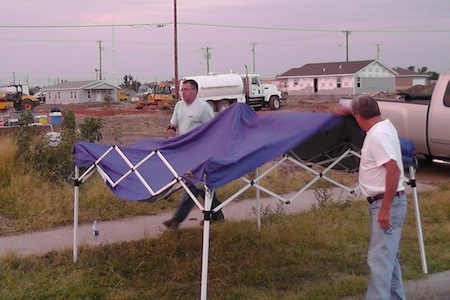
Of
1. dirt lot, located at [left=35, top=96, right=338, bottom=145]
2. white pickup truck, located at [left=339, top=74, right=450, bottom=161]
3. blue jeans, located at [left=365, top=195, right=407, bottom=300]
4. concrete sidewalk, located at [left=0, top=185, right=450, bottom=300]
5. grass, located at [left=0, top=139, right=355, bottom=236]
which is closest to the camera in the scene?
blue jeans, located at [left=365, top=195, right=407, bottom=300]

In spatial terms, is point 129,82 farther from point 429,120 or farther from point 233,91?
point 429,120

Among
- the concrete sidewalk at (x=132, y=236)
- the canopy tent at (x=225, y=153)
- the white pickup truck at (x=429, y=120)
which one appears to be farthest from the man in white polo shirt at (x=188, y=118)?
the white pickup truck at (x=429, y=120)

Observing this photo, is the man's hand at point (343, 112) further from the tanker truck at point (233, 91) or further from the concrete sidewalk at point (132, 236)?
the tanker truck at point (233, 91)

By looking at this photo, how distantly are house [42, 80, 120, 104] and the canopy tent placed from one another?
3068 inches

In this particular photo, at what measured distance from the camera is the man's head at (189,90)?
768 cm

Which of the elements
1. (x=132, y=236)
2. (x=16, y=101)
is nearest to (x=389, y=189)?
(x=132, y=236)

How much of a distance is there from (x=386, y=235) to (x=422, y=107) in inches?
318

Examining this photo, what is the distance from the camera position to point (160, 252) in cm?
694

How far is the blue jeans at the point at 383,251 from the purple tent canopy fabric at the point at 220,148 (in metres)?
1.01

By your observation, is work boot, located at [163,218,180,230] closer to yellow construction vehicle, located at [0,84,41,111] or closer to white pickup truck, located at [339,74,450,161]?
white pickup truck, located at [339,74,450,161]

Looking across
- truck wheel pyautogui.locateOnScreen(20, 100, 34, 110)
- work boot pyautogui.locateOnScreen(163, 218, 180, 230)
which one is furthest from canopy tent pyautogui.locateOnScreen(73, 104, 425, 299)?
truck wheel pyautogui.locateOnScreen(20, 100, 34, 110)

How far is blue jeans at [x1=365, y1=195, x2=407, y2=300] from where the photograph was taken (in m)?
4.90

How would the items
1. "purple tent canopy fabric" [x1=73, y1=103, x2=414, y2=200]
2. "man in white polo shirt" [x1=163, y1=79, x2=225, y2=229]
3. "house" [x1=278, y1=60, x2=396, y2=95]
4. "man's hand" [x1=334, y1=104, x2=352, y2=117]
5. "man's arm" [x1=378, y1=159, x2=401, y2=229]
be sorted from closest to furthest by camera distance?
"man's arm" [x1=378, y1=159, x2=401, y2=229]
"purple tent canopy fabric" [x1=73, y1=103, x2=414, y2=200]
"man's hand" [x1=334, y1=104, x2=352, y2=117]
"man in white polo shirt" [x1=163, y1=79, x2=225, y2=229]
"house" [x1=278, y1=60, x2=396, y2=95]

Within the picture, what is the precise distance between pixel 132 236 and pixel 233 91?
113ft
